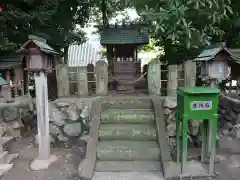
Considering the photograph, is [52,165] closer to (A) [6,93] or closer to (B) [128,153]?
(B) [128,153]

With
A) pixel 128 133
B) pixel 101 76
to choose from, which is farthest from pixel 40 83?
pixel 128 133

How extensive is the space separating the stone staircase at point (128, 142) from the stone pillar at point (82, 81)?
0.95 meters

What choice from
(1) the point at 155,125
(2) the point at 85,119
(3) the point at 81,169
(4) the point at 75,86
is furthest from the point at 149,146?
(4) the point at 75,86

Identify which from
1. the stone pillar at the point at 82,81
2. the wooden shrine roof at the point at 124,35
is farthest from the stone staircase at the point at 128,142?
the wooden shrine roof at the point at 124,35

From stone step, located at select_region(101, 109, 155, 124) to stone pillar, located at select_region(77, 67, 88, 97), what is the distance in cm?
128

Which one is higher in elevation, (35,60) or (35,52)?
(35,52)

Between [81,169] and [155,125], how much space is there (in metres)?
1.91

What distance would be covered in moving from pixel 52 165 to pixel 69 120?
1452 millimetres

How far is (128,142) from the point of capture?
4.88m

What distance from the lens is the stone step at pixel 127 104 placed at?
5.71 meters

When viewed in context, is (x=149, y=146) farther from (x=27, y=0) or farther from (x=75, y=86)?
(x=27, y=0)

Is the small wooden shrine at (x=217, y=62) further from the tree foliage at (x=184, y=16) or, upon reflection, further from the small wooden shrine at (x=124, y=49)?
the small wooden shrine at (x=124, y=49)

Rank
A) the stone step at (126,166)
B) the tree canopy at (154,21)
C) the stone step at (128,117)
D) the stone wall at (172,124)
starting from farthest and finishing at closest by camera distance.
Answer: the stone wall at (172,124) < the stone step at (128,117) < the stone step at (126,166) < the tree canopy at (154,21)

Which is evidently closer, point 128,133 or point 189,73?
point 128,133
